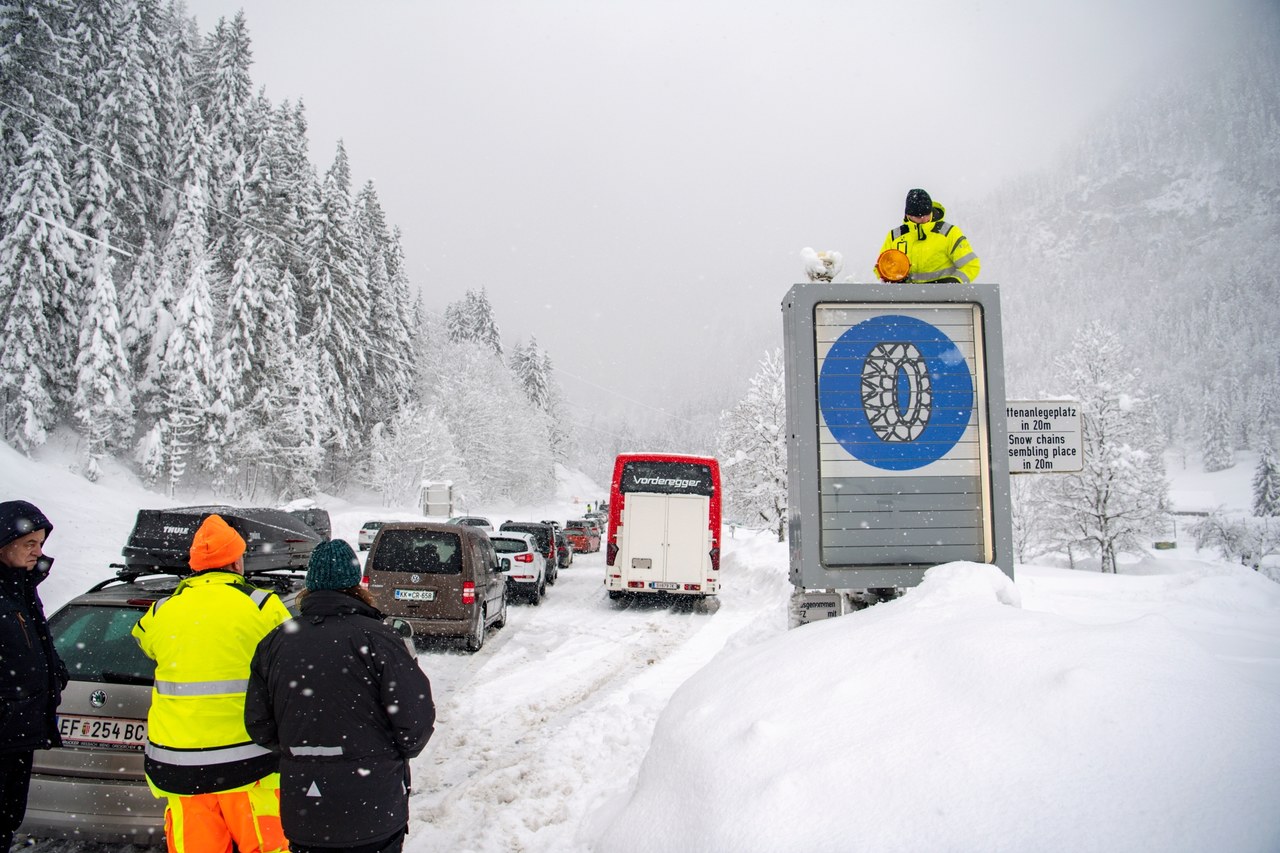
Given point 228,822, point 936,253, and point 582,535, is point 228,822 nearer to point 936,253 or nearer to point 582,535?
point 936,253

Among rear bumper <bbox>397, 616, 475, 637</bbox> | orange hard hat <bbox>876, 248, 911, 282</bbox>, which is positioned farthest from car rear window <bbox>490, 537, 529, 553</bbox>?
orange hard hat <bbox>876, 248, 911, 282</bbox>

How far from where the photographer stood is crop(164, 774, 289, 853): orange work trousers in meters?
3.27

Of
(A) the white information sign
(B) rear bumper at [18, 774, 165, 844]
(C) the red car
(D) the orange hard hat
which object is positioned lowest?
(C) the red car

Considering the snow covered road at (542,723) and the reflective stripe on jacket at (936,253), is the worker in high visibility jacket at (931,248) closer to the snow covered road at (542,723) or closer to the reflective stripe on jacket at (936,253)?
the reflective stripe on jacket at (936,253)

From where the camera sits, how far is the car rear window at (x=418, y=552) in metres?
11.0

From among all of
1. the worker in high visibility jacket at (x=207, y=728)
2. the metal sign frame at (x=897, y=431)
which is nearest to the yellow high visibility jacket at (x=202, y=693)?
the worker in high visibility jacket at (x=207, y=728)

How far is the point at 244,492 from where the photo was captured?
39719mm

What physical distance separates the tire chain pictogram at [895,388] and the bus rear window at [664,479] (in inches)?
447

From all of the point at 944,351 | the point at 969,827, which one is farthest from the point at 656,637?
the point at 969,827

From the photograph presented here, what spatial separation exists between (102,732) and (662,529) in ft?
42.7

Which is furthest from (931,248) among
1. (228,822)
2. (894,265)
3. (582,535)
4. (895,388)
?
(582,535)

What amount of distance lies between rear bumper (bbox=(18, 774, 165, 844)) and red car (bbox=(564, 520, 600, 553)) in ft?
110

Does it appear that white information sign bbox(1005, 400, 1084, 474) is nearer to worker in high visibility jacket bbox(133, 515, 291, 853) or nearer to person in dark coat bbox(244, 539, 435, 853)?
person in dark coat bbox(244, 539, 435, 853)

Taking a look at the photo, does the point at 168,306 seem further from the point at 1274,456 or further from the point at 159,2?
the point at 1274,456
